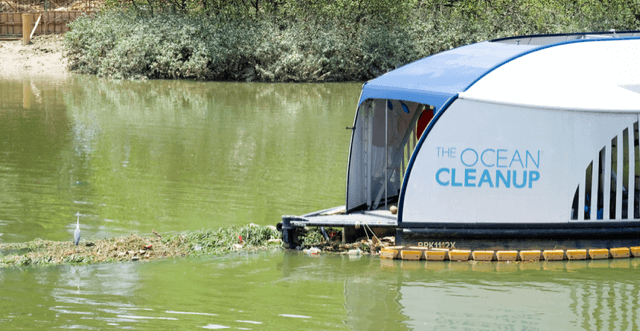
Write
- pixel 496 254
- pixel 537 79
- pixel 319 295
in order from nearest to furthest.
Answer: pixel 319 295
pixel 496 254
pixel 537 79

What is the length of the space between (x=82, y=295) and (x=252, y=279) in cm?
217

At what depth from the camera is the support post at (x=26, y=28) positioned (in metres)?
45.6

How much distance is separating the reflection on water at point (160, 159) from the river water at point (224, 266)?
55 mm

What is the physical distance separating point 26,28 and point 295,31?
54.7 feet

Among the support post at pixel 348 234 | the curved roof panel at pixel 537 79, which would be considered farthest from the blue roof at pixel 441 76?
the support post at pixel 348 234

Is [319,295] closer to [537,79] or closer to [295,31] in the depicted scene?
[537,79]

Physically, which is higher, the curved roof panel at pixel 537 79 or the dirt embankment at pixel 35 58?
the dirt embankment at pixel 35 58

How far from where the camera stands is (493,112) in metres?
10.7

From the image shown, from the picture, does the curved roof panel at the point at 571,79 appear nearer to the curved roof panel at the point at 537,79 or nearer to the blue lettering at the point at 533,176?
the curved roof panel at the point at 537,79

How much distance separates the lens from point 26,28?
45.8m

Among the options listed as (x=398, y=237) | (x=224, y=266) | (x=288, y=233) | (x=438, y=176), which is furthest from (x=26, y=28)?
(x=438, y=176)

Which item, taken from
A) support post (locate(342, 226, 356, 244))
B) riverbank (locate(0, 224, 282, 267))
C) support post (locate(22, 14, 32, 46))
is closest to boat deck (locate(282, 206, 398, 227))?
support post (locate(342, 226, 356, 244))

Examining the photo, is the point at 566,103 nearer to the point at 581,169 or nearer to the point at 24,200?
the point at 581,169

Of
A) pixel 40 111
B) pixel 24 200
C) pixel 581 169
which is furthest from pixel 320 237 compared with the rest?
pixel 40 111
